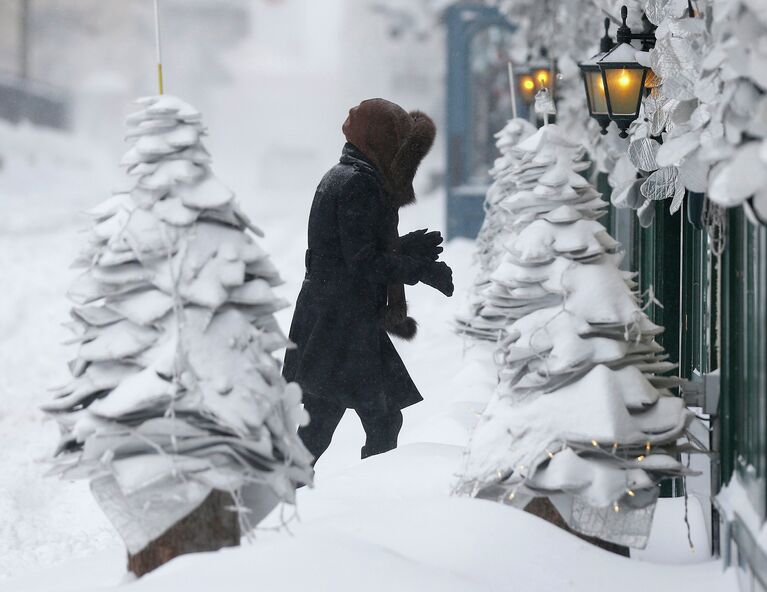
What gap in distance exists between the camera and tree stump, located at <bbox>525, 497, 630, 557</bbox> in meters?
5.11

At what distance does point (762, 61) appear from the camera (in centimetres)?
348

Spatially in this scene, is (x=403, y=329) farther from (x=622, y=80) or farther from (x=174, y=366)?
(x=174, y=366)

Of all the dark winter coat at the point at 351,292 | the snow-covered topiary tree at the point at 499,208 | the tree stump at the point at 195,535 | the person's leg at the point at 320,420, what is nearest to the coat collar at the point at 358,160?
the dark winter coat at the point at 351,292

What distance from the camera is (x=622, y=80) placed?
7.26 metres

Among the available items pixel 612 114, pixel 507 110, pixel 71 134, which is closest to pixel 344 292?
pixel 612 114

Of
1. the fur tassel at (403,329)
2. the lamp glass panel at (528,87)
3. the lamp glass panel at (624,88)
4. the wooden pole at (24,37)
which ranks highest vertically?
the wooden pole at (24,37)

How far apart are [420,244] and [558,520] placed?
1983 millimetres

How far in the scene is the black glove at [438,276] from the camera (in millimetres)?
6555

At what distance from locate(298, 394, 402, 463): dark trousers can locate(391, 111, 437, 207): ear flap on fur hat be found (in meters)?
1.07

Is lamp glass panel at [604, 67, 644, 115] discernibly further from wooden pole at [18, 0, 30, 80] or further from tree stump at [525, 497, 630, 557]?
wooden pole at [18, 0, 30, 80]

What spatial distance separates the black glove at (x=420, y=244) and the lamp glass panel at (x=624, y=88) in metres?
1.37

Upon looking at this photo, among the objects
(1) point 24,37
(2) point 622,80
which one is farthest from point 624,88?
(1) point 24,37

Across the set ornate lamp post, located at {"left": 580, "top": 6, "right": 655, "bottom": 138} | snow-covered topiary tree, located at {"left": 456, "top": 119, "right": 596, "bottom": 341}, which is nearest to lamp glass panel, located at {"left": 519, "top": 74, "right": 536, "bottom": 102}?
snow-covered topiary tree, located at {"left": 456, "top": 119, "right": 596, "bottom": 341}

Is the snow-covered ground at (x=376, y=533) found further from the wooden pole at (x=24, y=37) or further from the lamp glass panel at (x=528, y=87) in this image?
the wooden pole at (x=24, y=37)
